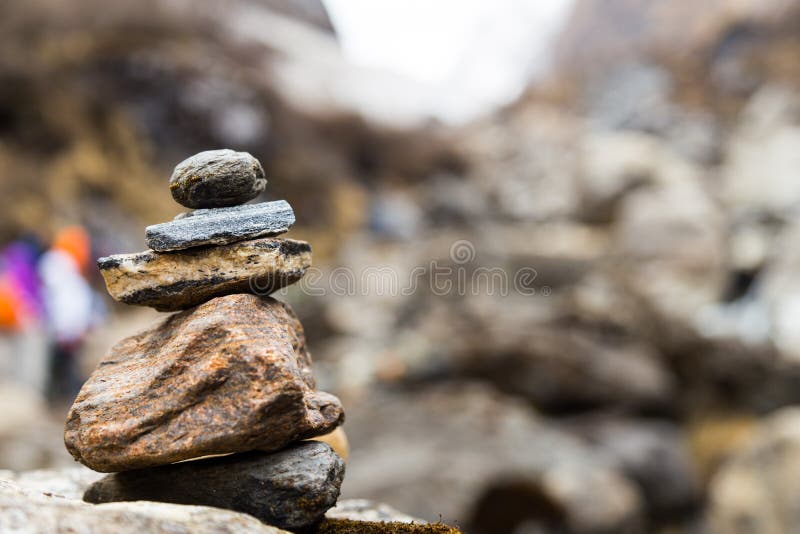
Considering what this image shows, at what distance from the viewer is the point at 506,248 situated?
24.2m

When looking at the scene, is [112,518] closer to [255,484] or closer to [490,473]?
[255,484]

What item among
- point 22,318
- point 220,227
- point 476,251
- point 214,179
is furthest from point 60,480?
point 476,251

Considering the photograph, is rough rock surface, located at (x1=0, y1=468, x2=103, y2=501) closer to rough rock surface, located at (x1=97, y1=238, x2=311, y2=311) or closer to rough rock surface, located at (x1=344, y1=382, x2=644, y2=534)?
rough rock surface, located at (x1=97, y1=238, x2=311, y2=311)

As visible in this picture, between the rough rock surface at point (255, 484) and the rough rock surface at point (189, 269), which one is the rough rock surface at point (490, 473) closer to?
the rough rock surface at point (255, 484)

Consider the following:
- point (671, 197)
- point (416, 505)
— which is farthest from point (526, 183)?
point (416, 505)

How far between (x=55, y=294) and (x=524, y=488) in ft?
32.1

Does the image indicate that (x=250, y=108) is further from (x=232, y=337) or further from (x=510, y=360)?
(x=232, y=337)

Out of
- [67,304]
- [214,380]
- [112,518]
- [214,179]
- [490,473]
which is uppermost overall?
[67,304]

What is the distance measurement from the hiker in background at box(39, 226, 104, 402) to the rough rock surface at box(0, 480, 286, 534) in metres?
9.37

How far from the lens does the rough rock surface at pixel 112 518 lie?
3.16 metres

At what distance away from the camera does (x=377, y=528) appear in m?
4.35

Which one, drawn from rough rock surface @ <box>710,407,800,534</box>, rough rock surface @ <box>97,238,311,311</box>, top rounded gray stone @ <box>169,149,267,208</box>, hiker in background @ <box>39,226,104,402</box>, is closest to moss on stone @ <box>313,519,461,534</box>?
rough rock surface @ <box>97,238,311,311</box>

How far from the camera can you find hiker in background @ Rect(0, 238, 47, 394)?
12.3 metres

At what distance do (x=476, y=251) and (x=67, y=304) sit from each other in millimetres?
14435
